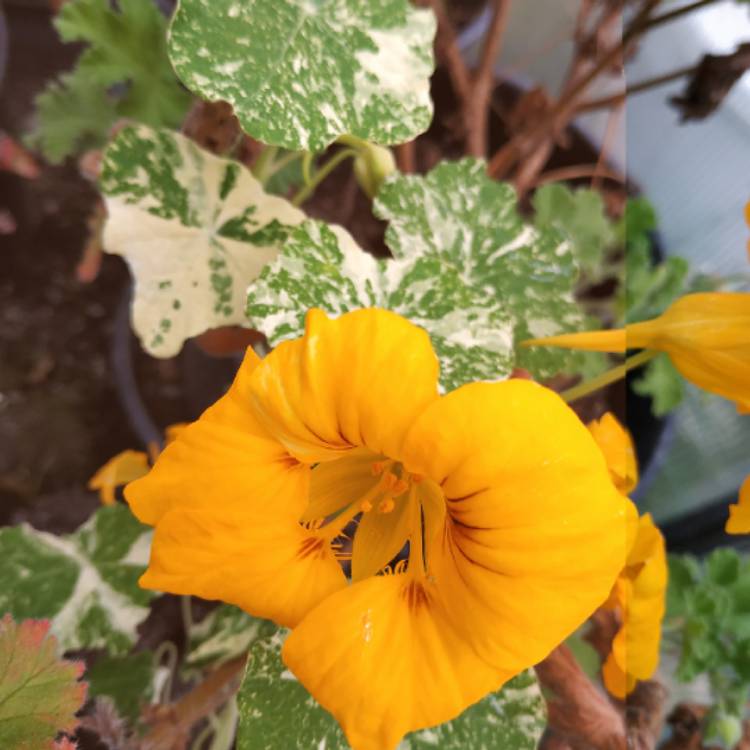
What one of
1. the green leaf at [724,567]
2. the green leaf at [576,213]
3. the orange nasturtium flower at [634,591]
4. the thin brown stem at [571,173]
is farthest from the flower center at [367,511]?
the thin brown stem at [571,173]

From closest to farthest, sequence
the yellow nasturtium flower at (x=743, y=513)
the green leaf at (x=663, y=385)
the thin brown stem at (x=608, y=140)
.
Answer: the yellow nasturtium flower at (x=743, y=513)
the green leaf at (x=663, y=385)
the thin brown stem at (x=608, y=140)

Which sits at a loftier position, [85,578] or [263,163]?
[263,163]

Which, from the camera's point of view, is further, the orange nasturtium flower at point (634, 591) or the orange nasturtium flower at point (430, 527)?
the orange nasturtium flower at point (634, 591)

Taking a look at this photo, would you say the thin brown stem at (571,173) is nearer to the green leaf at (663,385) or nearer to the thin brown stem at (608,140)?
the thin brown stem at (608,140)

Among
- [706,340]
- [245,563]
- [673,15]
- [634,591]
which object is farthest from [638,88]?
[245,563]

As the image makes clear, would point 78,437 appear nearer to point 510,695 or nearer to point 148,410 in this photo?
point 148,410

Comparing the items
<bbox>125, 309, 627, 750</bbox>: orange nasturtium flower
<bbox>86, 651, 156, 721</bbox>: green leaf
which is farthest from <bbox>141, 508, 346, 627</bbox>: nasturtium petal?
<bbox>86, 651, 156, 721</bbox>: green leaf

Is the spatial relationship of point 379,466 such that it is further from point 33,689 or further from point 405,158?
point 405,158
